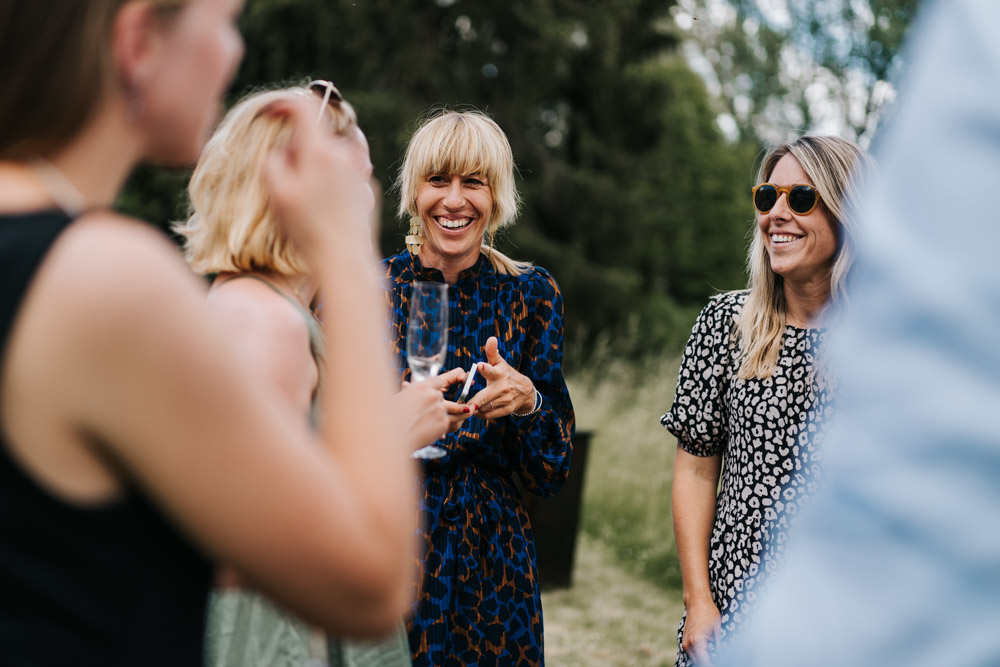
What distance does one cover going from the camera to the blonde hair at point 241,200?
5.78ft

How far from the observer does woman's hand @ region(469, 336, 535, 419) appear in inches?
111

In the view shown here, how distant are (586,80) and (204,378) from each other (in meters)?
19.1

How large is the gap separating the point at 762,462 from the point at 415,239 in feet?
4.78

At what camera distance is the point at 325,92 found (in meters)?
1.91

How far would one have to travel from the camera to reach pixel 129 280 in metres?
0.88

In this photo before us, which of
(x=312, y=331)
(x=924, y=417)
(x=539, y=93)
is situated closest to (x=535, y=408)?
(x=312, y=331)

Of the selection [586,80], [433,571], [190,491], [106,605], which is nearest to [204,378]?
[190,491]

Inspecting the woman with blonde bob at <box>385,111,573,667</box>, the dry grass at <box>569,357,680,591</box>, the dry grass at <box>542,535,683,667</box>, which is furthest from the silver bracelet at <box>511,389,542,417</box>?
the dry grass at <box>569,357,680,591</box>

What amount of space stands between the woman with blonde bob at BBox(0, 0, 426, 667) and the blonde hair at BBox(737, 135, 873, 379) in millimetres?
1972

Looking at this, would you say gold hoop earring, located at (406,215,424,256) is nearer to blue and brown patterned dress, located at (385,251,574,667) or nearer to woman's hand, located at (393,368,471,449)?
blue and brown patterned dress, located at (385,251,574,667)

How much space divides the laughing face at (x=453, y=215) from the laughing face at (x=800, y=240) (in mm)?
1007

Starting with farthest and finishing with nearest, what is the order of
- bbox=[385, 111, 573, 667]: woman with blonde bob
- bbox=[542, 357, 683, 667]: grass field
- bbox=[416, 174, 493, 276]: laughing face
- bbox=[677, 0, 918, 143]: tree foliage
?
1. bbox=[677, 0, 918, 143]: tree foliage
2. bbox=[542, 357, 683, 667]: grass field
3. bbox=[416, 174, 493, 276]: laughing face
4. bbox=[385, 111, 573, 667]: woman with blonde bob

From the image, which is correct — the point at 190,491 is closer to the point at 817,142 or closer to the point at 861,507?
the point at 861,507

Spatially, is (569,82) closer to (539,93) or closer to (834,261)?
(539,93)
